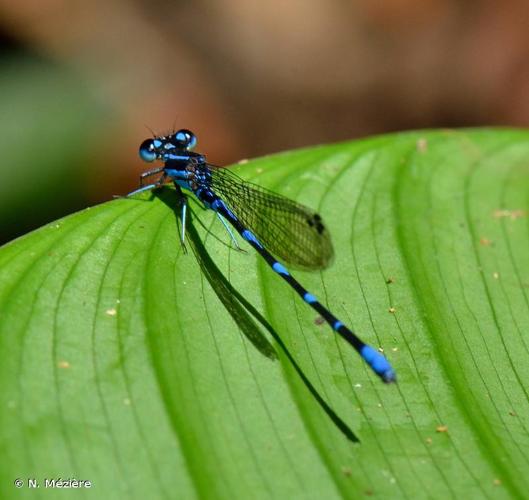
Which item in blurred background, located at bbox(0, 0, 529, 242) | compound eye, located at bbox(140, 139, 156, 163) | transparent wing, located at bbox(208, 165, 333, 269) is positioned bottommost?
transparent wing, located at bbox(208, 165, 333, 269)

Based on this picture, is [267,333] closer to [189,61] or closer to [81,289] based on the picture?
[81,289]

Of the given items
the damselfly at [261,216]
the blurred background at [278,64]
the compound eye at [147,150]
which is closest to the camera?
the damselfly at [261,216]

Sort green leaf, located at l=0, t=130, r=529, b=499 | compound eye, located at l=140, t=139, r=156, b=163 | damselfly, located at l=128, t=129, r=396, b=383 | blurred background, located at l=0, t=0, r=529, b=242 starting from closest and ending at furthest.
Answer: green leaf, located at l=0, t=130, r=529, b=499
damselfly, located at l=128, t=129, r=396, b=383
compound eye, located at l=140, t=139, r=156, b=163
blurred background, located at l=0, t=0, r=529, b=242

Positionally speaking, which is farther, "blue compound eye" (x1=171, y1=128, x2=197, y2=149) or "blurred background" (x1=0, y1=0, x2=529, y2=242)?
"blurred background" (x1=0, y1=0, x2=529, y2=242)

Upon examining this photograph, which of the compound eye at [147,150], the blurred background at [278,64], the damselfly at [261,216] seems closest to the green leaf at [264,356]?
the damselfly at [261,216]

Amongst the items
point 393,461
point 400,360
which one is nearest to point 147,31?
point 400,360

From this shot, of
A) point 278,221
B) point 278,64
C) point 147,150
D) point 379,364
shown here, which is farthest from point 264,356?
point 278,64

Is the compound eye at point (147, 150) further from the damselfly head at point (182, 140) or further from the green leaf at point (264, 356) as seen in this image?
the green leaf at point (264, 356)

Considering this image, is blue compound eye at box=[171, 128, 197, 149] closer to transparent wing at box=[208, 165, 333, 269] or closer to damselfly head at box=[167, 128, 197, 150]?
damselfly head at box=[167, 128, 197, 150]

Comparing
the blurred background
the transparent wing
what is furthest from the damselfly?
the blurred background
